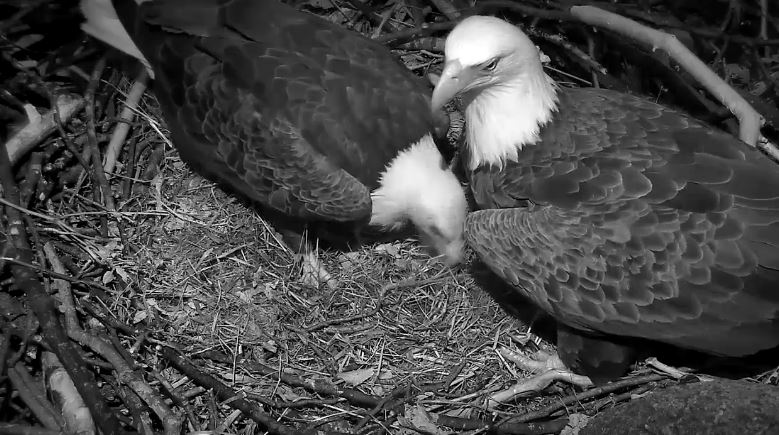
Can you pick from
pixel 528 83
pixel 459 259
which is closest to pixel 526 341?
pixel 459 259

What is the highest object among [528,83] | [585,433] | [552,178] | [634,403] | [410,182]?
[528,83]

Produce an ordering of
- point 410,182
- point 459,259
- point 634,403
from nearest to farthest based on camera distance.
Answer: point 634,403, point 410,182, point 459,259

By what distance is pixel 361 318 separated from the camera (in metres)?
3.55

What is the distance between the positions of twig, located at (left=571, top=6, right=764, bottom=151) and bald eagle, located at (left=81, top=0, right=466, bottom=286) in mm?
891

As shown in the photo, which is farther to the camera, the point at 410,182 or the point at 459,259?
the point at 459,259

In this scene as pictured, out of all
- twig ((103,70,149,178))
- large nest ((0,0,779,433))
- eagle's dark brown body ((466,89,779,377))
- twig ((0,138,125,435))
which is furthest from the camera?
twig ((103,70,149,178))

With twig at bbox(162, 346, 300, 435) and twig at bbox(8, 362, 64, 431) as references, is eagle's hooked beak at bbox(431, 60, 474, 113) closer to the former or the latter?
twig at bbox(162, 346, 300, 435)

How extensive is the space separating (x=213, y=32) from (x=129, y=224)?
107cm

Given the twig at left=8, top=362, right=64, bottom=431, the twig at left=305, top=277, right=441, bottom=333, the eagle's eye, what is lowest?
the twig at left=8, top=362, right=64, bottom=431

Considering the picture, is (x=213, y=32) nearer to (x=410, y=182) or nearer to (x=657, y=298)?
(x=410, y=182)

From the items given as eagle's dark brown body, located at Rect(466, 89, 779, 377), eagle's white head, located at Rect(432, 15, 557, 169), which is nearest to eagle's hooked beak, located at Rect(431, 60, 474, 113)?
eagle's white head, located at Rect(432, 15, 557, 169)

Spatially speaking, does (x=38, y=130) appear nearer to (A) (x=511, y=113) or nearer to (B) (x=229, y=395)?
(B) (x=229, y=395)

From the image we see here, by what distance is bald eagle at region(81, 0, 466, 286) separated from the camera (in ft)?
10.9

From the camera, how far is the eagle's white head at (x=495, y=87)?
286 cm
